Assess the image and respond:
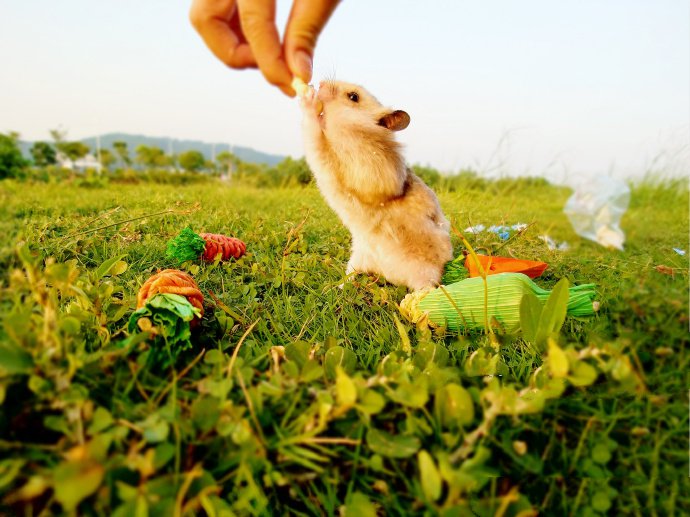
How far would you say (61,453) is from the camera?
0.64 metres

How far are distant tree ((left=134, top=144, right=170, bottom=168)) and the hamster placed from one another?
99.5 feet

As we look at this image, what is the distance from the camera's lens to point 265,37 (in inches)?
45.4

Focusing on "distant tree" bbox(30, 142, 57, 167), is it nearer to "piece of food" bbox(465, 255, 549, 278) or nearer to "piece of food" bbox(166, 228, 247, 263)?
"piece of food" bbox(166, 228, 247, 263)

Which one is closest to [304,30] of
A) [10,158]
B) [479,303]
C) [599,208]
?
[479,303]

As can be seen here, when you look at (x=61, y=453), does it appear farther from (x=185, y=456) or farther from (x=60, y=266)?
(x=60, y=266)

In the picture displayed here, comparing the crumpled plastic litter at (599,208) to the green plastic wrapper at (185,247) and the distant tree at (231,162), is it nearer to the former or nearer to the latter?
the green plastic wrapper at (185,247)

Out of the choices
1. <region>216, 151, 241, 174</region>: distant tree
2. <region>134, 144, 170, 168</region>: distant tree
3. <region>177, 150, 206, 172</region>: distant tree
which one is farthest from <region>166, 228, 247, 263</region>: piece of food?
<region>177, 150, 206, 172</region>: distant tree

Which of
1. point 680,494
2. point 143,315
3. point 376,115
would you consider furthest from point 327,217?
point 680,494

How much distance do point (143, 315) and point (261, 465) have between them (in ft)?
1.60

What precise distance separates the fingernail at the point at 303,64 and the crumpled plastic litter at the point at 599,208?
282cm

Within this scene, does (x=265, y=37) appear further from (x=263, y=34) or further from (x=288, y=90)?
(x=288, y=90)

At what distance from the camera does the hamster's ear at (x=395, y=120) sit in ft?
5.66

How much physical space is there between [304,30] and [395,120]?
26.0 inches

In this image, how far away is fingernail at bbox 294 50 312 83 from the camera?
Answer: 3.96ft
